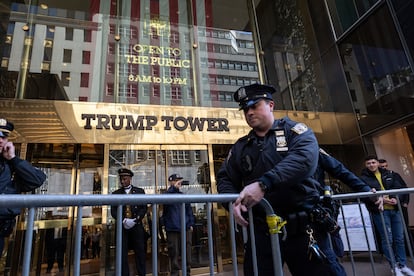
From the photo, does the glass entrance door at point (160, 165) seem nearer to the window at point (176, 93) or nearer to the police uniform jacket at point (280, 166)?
the window at point (176, 93)

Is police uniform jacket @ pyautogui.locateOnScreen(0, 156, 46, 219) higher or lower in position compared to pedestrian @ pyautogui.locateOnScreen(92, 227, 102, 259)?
higher

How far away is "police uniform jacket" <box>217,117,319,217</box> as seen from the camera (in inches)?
66.6

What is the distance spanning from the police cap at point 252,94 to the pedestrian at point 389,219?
1.83m

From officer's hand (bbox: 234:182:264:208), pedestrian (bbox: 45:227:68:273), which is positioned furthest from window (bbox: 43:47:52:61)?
officer's hand (bbox: 234:182:264:208)

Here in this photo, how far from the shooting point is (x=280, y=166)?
1.68 metres

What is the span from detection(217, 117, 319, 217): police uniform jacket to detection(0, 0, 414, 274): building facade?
372cm

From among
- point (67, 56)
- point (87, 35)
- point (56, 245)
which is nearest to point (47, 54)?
point (67, 56)

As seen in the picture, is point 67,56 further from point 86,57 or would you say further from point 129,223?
point 129,223

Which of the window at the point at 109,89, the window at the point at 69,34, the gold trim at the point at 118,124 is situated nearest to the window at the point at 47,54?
the window at the point at 69,34

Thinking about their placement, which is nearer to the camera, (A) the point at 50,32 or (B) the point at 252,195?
(B) the point at 252,195

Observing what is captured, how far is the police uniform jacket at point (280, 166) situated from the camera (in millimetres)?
1691

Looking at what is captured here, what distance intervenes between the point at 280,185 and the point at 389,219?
3793 mm

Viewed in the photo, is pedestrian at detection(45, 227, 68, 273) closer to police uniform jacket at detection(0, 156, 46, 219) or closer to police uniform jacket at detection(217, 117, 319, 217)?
police uniform jacket at detection(0, 156, 46, 219)

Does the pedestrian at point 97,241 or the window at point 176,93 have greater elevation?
the window at point 176,93
